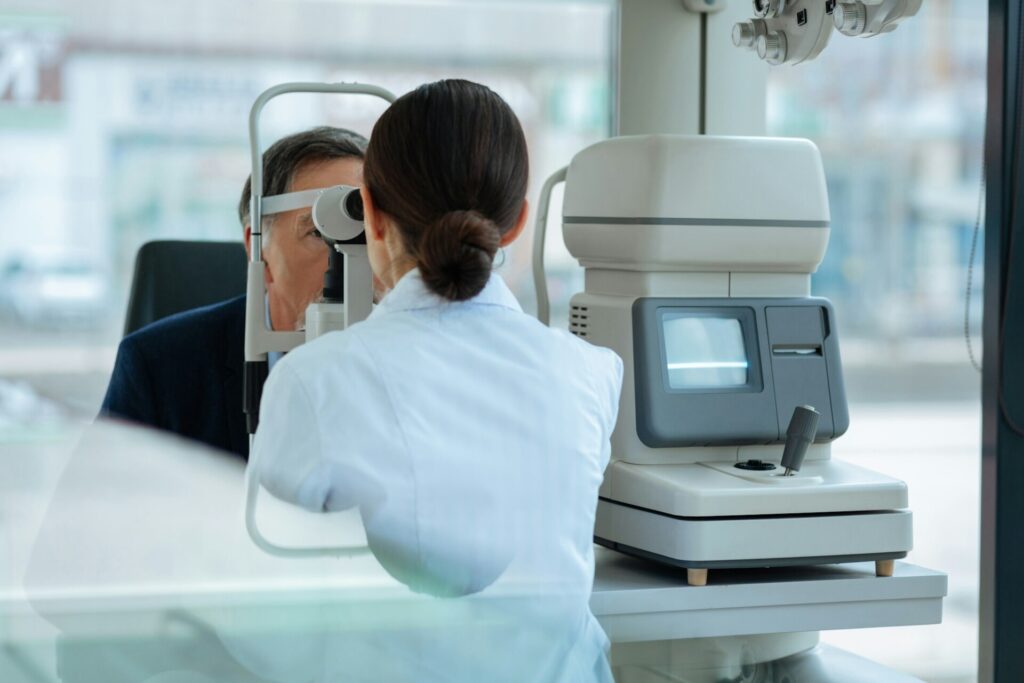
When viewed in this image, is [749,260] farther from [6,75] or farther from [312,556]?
[6,75]

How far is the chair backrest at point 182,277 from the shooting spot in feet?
6.74

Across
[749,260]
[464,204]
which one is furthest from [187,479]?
[749,260]

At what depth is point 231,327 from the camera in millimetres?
1798

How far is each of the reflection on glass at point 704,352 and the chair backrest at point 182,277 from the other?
89 cm

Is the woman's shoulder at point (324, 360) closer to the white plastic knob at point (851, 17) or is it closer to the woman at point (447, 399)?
the woman at point (447, 399)

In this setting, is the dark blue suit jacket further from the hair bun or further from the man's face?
the hair bun

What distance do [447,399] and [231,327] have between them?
2.86ft

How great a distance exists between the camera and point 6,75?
316 cm

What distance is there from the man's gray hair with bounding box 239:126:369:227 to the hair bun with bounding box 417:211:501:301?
28.6 inches

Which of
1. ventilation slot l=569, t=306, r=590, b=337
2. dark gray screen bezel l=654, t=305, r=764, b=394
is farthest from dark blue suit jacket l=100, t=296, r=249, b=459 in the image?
dark gray screen bezel l=654, t=305, r=764, b=394

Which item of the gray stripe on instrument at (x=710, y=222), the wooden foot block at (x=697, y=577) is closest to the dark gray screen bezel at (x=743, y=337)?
the gray stripe on instrument at (x=710, y=222)

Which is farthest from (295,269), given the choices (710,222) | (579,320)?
(710,222)

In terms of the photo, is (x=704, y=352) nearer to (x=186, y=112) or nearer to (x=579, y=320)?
(x=579, y=320)

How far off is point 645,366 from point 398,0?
2.26 meters
